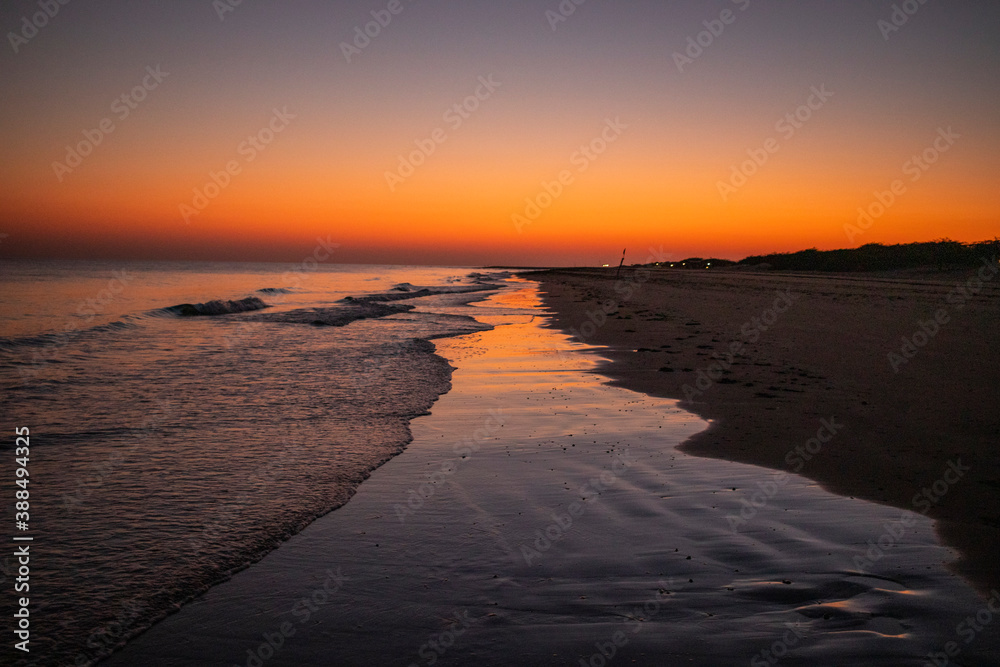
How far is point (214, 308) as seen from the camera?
109 feet

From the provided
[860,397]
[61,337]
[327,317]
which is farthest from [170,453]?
[327,317]

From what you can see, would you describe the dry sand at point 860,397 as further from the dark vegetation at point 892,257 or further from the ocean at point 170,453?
the dark vegetation at point 892,257

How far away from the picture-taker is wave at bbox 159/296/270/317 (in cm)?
3036

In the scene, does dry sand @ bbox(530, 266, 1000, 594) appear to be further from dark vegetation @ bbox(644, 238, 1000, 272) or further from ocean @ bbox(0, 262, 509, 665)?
dark vegetation @ bbox(644, 238, 1000, 272)

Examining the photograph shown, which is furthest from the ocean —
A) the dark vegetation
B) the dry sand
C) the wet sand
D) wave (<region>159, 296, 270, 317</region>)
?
the dark vegetation

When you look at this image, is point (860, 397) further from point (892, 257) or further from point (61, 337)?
point (892, 257)

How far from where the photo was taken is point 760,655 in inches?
126

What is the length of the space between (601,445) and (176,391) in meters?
8.24

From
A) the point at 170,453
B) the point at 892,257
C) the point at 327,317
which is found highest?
the point at 892,257

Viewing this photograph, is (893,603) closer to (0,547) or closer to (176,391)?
(0,547)

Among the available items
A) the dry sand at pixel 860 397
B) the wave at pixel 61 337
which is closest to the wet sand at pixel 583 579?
the dry sand at pixel 860 397

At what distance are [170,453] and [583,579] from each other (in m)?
5.72

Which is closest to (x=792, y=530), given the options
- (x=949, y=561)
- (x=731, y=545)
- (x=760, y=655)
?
(x=731, y=545)

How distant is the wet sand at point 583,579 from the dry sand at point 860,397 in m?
0.56
